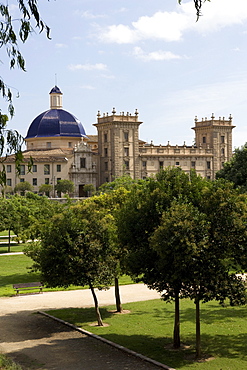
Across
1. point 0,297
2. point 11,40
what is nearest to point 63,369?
point 11,40

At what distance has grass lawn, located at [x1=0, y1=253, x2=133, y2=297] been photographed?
2980cm

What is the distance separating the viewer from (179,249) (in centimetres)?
Result: 1577

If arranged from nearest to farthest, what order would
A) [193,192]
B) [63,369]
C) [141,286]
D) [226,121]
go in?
[63,369], [193,192], [141,286], [226,121]

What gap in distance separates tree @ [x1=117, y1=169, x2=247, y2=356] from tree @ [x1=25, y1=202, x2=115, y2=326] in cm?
208

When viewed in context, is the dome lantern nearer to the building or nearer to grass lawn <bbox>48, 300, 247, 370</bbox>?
the building

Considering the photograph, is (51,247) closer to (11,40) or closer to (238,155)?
(11,40)

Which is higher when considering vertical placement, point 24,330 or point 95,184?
point 95,184

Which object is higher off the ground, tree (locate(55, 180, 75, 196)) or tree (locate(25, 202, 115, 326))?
tree (locate(55, 180, 75, 196))

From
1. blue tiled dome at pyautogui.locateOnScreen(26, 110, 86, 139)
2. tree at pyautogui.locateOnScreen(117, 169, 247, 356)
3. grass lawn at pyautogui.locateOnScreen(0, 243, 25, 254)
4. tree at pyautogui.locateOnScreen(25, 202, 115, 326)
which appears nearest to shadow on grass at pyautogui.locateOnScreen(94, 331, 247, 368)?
tree at pyautogui.locateOnScreen(117, 169, 247, 356)

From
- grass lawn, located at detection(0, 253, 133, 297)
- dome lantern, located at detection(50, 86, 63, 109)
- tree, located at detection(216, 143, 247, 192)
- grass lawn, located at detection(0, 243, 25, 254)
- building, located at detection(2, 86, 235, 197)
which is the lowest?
grass lawn, located at detection(0, 253, 133, 297)

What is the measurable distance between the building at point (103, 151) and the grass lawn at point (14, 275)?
51297mm

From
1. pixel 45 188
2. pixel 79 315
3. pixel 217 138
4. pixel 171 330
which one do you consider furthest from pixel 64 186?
pixel 171 330

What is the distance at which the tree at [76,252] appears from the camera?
1956cm

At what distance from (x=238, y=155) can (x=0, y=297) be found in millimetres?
24611
